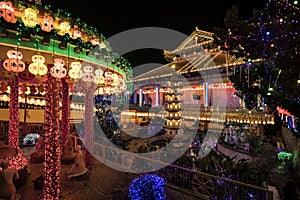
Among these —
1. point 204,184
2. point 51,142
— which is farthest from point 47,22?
point 204,184

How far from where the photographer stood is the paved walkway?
6.03 metres

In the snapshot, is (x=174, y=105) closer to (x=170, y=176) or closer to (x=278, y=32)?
(x=170, y=176)

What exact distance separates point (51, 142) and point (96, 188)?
8.07 feet

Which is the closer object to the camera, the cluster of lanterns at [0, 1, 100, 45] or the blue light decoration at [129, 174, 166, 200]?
the cluster of lanterns at [0, 1, 100, 45]

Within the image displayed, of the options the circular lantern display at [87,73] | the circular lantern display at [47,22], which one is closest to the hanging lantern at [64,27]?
the circular lantern display at [47,22]

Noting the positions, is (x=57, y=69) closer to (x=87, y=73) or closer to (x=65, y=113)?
(x=87, y=73)

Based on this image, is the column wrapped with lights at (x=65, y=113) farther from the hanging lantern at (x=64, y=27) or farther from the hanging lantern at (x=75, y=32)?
the hanging lantern at (x=64, y=27)

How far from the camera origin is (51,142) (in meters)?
5.07

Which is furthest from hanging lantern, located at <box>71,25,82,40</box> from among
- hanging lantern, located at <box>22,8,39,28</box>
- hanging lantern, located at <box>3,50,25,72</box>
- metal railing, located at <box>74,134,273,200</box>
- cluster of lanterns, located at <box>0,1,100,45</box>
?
A: metal railing, located at <box>74,134,273,200</box>

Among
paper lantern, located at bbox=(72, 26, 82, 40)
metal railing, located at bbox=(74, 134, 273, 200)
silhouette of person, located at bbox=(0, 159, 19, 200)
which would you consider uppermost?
paper lantern, located at bbox=(72, 26, 82, 40)

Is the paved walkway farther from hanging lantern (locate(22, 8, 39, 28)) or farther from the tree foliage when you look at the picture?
hanging lantern (locate(22, 8, 39, 28))

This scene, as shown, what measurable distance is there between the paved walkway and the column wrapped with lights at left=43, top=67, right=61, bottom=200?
1.01 m

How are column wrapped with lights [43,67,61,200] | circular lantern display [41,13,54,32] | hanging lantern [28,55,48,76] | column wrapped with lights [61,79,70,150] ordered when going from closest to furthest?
1. hanging lantern [28,55,48,76]
2. column wrapped with lights [43,67,61,200]
3. circular lantern display [41,13,54,32]
4. column wrapped with lights [61,79,70,150]

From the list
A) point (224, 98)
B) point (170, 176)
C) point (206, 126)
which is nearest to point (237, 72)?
point (170, 176)
